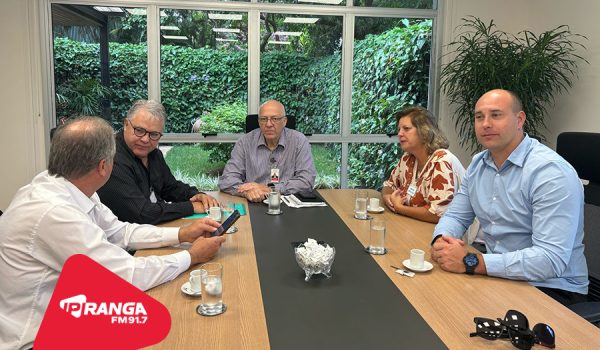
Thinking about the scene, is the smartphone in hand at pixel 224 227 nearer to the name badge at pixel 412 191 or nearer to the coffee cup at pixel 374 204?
the coffee cup at pixel 374 204

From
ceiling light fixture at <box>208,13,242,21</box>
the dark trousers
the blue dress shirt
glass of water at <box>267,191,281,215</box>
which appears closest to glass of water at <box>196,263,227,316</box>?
the blue dress shirt

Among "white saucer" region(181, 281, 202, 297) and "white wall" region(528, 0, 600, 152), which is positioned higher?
"white wall" region(528, 0, 600, 152)

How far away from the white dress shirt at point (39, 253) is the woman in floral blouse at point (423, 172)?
1.49 m

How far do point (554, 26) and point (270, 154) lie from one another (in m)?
3.12

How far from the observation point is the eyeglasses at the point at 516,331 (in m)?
1.14

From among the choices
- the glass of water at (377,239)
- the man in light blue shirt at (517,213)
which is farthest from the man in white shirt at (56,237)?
the man in light blue shirt at (517,213)

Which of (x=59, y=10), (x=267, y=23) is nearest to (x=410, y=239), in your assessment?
(x=267, y=23)

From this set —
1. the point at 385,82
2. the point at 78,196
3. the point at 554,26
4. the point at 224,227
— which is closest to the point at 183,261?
the point at 224,227

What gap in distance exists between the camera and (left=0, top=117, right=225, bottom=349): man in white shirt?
4.48 ft

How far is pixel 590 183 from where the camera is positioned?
2043 mm

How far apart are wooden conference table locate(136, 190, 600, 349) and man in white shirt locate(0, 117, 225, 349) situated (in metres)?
0.16

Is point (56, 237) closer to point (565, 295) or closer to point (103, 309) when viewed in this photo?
point (103, 309)

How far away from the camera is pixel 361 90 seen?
5098 millimetres

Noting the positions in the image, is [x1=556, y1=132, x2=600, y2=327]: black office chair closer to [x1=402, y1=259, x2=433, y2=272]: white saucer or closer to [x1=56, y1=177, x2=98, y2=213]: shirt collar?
[x1=402, y1=259, x2=433, y2=272]: white saucer
